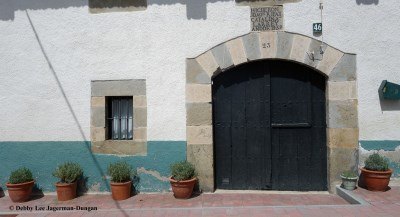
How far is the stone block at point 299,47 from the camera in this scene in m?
5.84

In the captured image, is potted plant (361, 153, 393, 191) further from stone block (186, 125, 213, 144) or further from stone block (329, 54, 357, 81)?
stone block (186, 125, 213, 144)

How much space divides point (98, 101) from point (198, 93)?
1.95 metres

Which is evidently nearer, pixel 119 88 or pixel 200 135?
pixel 200 135

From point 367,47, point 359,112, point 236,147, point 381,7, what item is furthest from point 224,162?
point 381,7

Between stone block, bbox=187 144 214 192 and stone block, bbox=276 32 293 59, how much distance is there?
2137 mm

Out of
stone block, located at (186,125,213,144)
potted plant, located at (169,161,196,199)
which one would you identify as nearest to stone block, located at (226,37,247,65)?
stone block, located at (186,125,213,144)

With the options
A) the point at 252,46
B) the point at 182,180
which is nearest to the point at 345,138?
the point at 252,46

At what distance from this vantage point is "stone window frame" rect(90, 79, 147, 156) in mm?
6133

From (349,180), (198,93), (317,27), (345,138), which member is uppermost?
(317,27)

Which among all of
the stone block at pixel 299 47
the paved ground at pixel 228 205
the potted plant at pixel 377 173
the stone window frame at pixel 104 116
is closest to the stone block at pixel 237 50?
the stone block at pixel 299 47

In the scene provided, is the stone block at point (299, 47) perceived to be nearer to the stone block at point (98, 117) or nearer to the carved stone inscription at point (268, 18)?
the carved stone inscription at point (268, 18)

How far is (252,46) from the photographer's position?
5938mm

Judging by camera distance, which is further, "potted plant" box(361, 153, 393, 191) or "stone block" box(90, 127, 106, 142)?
"stone block" box(90, 127, 106, 142)

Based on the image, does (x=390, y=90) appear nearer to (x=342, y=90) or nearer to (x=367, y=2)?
(x=342, y=90)
